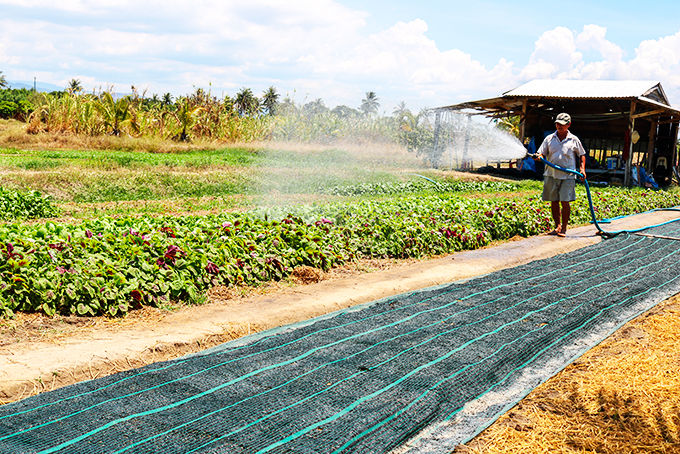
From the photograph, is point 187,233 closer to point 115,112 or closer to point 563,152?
point 563,152

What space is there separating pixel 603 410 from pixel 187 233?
3584mm

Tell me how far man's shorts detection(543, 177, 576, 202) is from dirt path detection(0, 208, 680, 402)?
2789 millimetres

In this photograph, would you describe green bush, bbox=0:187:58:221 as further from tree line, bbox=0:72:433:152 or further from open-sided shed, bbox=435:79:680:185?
open-sided shed, bbox=435:79:680:185

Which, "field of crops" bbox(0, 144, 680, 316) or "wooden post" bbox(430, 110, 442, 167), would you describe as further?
"wooden post" bbox(430, 110, 442, 167)

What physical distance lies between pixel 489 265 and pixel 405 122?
14.7m

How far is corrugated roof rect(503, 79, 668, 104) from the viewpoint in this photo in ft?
59.7

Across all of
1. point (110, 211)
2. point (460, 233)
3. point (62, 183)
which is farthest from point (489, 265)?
point (62, 183)

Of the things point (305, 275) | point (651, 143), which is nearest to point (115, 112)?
point (651, 143)

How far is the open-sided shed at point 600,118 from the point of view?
62.8 feet

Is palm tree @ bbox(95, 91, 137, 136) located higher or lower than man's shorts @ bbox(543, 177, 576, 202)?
higher

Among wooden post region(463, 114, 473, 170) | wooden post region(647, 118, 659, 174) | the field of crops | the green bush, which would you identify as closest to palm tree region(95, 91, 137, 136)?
the field of crops

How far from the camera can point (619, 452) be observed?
2445 millimetres

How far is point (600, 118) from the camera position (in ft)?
64.3

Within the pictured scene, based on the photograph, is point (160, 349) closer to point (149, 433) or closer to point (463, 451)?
point (149, 433)
